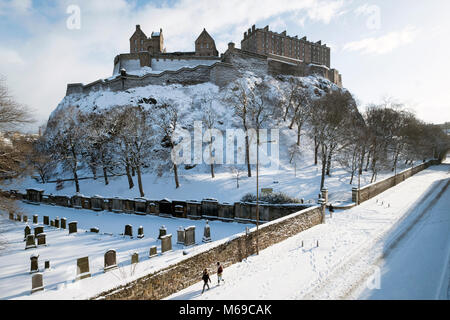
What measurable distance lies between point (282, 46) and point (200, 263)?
80250 millimetres

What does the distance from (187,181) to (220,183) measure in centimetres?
451

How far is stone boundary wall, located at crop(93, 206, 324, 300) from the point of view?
8008 mm

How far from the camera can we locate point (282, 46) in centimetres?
7681

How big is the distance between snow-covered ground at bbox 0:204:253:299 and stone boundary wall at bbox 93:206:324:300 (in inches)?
13.0

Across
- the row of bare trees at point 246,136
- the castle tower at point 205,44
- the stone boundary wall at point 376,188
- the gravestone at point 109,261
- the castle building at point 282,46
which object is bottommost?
the gravestone at point 109,261

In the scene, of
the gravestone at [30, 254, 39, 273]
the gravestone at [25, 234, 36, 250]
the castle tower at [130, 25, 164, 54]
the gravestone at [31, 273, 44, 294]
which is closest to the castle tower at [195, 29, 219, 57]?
the castle tower at [130, 25, 164, 54]

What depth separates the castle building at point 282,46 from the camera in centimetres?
7338

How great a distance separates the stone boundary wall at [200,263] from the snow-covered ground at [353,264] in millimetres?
389

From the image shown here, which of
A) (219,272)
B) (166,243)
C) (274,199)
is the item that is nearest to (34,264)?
(166,243)

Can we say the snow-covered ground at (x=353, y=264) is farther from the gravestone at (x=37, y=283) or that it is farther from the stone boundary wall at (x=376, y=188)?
the gravestone at (x=37, y=283)

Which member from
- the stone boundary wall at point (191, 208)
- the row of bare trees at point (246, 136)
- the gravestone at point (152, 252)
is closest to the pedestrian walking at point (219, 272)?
the gravestone at point (152, 252)

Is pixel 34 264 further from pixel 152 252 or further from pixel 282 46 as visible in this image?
pixel 282 46

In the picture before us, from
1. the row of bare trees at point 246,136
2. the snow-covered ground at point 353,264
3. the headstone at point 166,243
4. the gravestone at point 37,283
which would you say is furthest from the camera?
the row of bare trees at point 246,136
